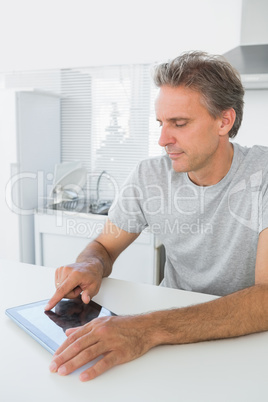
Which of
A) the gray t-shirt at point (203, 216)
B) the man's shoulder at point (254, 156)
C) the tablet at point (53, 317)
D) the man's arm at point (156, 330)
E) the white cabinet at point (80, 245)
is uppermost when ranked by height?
the man's shoulder at point (254, 156)

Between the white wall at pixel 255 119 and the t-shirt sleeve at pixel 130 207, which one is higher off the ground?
the white wall at pixel 255 119

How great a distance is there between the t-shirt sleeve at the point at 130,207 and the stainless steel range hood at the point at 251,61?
806mm

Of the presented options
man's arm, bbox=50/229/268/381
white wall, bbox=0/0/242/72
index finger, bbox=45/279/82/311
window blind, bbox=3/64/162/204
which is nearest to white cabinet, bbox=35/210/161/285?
window blind, bbox=3/64/162/204

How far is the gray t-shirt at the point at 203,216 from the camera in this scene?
4.10 ft

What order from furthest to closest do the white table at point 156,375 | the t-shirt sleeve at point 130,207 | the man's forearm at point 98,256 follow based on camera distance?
1. the t-shirt sleeve at point 130,207
2. the man's forearm at point 98,256
3. the white table at point 156,375

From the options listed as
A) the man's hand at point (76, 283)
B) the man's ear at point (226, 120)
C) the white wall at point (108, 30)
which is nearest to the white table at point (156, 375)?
the man's hand at point (76, 283)

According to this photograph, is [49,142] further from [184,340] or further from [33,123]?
[184,340]

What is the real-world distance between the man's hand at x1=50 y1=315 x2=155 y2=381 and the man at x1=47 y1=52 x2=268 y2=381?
0.19 metres

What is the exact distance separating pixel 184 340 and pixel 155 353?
0.07 meters

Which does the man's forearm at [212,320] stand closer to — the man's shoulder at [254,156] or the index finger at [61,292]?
the index finger at [61,292]

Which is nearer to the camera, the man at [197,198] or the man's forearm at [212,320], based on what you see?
the man's forearm at [212,320]

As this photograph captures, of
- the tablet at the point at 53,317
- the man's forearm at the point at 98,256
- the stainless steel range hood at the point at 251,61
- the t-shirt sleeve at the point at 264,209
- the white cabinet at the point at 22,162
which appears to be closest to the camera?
the tablet at the point at 53,317

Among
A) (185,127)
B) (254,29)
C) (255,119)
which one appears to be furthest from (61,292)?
(255,119)

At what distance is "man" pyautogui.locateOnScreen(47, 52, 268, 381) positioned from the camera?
3.97ft
